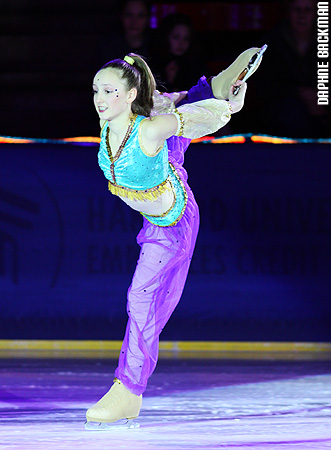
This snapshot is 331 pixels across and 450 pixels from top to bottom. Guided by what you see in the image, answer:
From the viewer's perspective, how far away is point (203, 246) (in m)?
5.93

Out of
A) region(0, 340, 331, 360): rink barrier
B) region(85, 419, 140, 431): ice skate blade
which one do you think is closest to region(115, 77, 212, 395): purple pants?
region(85, 419, 140, 431): ice skate blade

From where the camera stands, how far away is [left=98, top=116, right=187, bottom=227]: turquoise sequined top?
354 cm

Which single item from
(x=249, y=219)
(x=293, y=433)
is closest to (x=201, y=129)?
(x=293, y=433)

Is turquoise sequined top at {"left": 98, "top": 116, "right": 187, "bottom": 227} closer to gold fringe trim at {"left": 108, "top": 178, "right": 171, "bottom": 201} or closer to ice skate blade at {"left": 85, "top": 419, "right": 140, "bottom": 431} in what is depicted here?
gold fringe trim at {"left": 108, "top": 178, "right": 171, "bottom": 201}

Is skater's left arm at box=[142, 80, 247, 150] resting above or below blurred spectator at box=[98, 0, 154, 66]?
below

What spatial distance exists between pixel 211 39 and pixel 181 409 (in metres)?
3.91

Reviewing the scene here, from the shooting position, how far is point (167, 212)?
3730 millimetres

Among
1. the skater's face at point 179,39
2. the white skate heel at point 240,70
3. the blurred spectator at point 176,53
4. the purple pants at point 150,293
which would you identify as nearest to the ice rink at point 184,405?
the purple pants at point 150,293

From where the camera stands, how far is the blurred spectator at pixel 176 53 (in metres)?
6.54

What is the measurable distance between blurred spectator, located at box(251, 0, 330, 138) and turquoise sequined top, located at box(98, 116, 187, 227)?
2960 millimetres

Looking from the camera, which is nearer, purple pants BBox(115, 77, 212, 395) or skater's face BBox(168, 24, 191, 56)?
purple pants BBox(115, 77, 212, 395)

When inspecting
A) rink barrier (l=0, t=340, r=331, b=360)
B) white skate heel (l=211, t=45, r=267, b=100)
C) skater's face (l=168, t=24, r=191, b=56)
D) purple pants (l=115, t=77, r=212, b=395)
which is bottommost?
rink barrier (l=0, t=340, r=331, b=360)

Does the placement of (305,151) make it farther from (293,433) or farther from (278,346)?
(293,433)

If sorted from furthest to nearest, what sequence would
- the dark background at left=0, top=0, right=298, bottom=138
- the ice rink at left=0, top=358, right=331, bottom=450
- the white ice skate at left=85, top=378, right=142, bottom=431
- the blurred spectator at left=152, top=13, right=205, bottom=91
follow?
the dark background at left=0, top=0, right=298, bottom=138
the blurred spectator at left=152, top=13, right=205, bottom=91
the white ice skate at left=85, top=378, right=142, bottom=431
the ice rink at left=0, top=358, right=331, bottom=450
